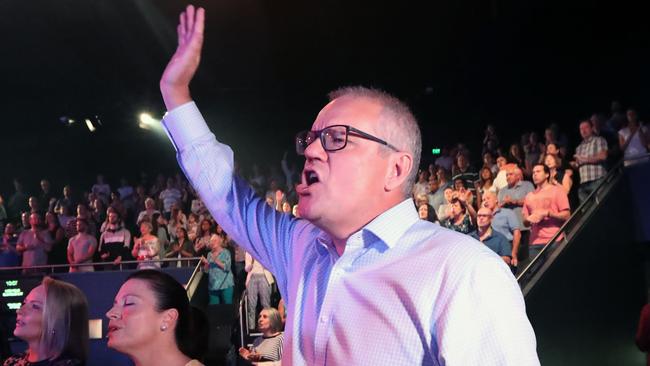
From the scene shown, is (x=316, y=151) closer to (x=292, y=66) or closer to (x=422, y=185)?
(x=422, y=185)

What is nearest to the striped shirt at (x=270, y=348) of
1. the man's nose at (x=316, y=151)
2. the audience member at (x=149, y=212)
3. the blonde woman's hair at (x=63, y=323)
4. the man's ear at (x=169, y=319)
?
the blonde woman's hair at (x=63, y=323)

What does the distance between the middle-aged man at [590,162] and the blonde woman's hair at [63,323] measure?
6.42 metres

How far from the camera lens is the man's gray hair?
1661mm

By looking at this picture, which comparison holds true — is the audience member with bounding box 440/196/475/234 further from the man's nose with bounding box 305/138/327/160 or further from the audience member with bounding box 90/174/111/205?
the audience member with bounding box 90/174/111/205

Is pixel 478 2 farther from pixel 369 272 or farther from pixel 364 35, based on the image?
pixel 369 272

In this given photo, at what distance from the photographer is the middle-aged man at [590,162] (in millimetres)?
7715

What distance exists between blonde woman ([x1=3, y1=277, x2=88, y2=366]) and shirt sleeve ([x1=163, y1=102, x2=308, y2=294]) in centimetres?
Result: 176

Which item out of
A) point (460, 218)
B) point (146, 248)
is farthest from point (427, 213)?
point (146, 248)

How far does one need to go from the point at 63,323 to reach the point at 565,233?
5.50 meters

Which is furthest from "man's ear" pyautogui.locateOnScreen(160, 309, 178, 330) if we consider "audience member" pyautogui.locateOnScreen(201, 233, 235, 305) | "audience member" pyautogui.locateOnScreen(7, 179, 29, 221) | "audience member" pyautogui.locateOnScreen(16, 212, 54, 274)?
"audience member" pyautogui.locateOnScreen(7, 179, 29, 221)

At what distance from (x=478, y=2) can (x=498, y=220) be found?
7.50m

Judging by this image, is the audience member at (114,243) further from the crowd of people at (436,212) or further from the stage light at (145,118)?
the stage light at (145,118)

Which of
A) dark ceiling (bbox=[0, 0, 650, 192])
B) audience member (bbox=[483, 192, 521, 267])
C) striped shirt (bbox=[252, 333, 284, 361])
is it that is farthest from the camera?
dark ceiling (bbox=[0, 0, 650, 192])

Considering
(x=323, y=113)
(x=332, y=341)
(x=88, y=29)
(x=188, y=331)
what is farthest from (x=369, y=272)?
(x=88, y=29)
